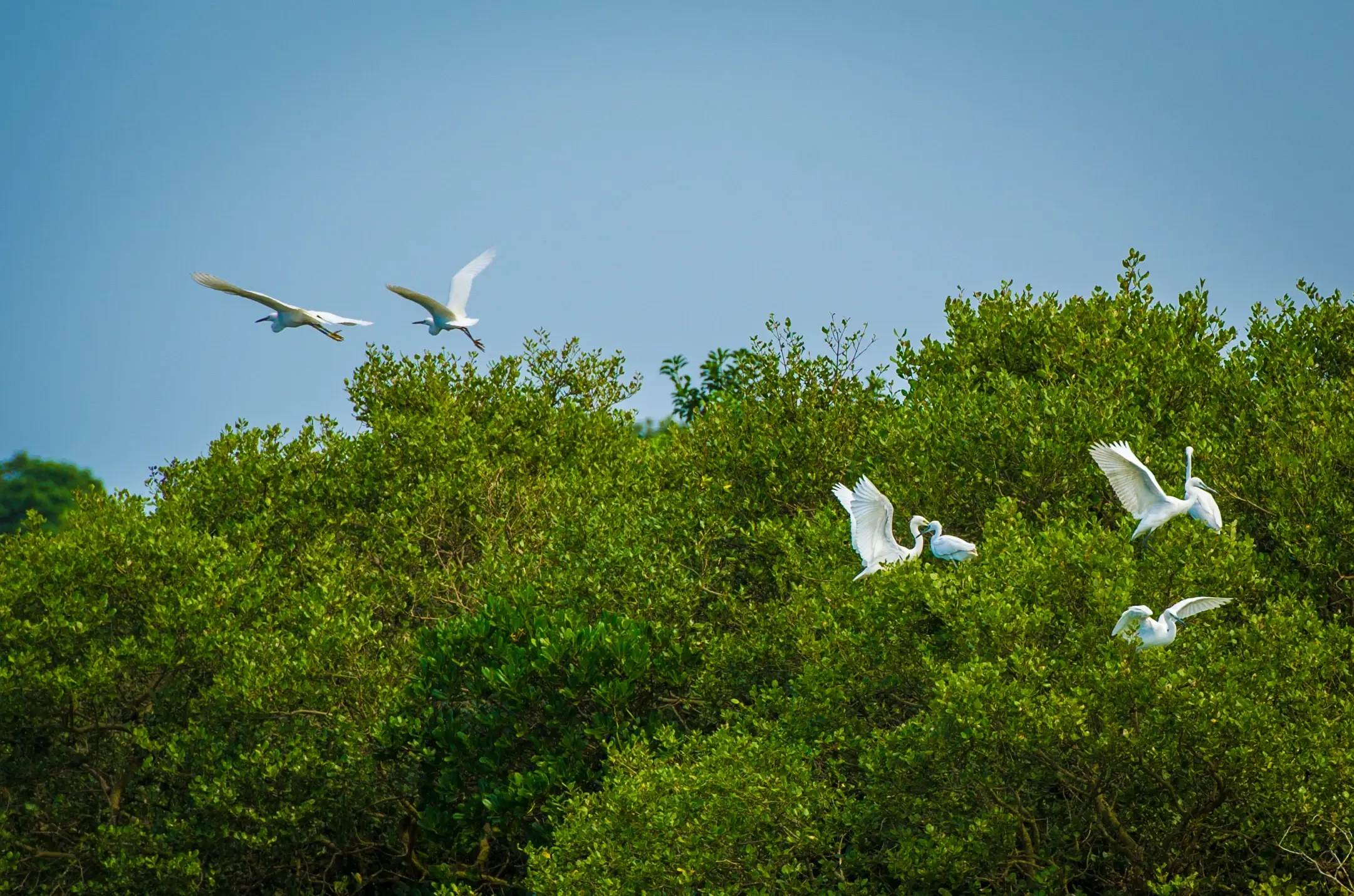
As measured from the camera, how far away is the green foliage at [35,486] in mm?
100750

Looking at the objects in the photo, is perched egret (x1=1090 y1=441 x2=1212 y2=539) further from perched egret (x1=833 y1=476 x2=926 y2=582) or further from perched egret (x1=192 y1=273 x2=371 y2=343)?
perched egret (x1=192 y1=273 x2=371 y2=343)

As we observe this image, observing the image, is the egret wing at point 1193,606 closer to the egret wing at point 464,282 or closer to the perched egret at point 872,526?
the perched egret at point 872,526

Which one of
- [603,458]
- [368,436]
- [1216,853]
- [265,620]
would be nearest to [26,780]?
[265,620]

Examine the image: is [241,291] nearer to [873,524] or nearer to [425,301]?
[425,301]

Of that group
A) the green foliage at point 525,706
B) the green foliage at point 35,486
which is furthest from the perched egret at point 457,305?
the green foliage at point 35,486

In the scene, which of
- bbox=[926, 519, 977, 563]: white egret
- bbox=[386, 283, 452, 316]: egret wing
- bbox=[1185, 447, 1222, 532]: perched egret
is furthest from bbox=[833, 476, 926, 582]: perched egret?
bbox=[386, 283, 452, 316]: egret wing

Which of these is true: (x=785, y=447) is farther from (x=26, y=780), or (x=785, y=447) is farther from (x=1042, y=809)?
(x=26, y=780)

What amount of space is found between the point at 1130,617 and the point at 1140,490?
2.23 m

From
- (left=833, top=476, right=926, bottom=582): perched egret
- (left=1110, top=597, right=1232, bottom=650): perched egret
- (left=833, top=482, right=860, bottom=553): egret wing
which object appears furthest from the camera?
(left=833, top=482, right=860, bottom=553): egret wing

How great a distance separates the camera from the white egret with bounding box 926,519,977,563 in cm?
1434

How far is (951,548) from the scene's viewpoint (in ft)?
48.0

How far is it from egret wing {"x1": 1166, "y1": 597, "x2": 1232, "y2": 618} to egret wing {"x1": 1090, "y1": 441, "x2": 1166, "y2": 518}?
1561 millimetres

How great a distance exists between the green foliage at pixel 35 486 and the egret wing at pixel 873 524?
289ft

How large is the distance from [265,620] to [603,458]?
7.25 meters
